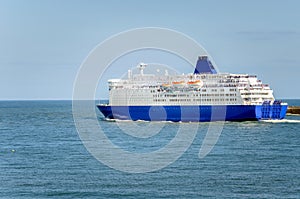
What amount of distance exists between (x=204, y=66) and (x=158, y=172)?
144 feet

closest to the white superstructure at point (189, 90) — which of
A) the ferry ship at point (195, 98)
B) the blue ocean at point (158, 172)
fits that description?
the ferry ship at point (195, 98)

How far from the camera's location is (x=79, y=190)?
88.5 feet

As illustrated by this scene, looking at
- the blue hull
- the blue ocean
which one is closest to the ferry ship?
the blue hull

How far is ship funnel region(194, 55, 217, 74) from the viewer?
73.8 metres

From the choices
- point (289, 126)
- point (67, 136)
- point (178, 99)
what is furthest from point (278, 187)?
point (178, 99)

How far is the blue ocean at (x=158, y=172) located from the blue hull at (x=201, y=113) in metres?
15.7

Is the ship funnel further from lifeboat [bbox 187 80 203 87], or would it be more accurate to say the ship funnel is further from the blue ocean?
the blue ocean

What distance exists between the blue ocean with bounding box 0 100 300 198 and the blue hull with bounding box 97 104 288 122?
1570cm

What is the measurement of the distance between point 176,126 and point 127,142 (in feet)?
54.8

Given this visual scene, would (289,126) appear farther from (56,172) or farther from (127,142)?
(56,172)

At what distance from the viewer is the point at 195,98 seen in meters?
69.2

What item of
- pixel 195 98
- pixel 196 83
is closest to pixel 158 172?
pixel 195 98

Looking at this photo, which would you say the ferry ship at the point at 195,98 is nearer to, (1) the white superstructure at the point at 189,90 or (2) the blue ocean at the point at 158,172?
(1) the white superstructure at the point at 189,90

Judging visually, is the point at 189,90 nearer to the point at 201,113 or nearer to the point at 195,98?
the point at 195,98
